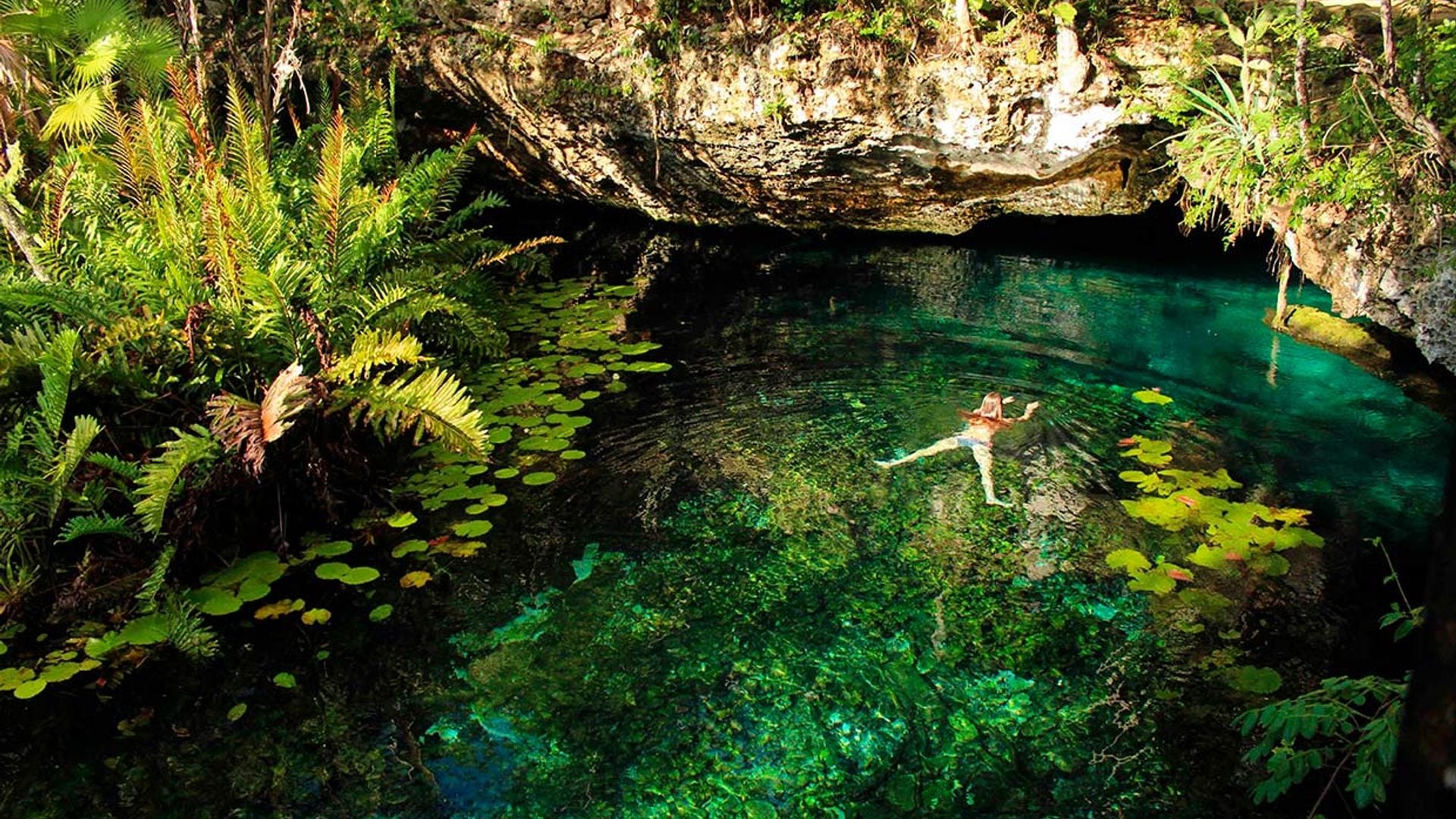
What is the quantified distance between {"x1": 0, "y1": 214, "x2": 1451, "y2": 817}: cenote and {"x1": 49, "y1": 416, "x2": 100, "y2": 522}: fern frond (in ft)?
2.51

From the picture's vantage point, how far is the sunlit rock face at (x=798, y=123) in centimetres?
729

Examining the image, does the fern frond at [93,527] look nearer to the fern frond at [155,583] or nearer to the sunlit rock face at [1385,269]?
the fern frond at [155,583]

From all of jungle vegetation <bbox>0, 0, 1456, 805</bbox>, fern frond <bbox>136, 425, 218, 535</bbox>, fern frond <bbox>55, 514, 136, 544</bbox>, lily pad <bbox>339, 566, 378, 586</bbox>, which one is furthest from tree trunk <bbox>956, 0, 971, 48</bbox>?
fern frond <bbox>55, 514, 136, 544</bbox>

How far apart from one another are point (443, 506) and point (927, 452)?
251 cm

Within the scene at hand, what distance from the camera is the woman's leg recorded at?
174 inches

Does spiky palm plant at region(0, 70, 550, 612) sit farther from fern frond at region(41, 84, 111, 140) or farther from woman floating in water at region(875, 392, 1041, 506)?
woman floating in water at region(875, 392, 1041, 506)

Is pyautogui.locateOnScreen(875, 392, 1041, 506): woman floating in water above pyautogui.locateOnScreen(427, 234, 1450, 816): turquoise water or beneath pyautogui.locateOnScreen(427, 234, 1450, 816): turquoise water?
above

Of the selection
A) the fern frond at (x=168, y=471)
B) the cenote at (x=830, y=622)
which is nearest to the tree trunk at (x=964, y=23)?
the cenote at (x=830, y=622)

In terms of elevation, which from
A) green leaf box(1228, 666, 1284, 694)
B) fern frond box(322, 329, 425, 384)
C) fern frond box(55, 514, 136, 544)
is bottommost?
green leaf box(1228, 666, 1284, 694)

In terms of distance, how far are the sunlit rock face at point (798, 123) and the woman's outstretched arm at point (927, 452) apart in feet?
11.8

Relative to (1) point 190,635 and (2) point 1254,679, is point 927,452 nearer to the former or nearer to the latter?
(2) point 1254,679

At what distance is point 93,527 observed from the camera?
3.39m

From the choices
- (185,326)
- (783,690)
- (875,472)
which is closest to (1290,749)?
(783,690)

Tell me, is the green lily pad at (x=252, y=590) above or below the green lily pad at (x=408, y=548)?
above
